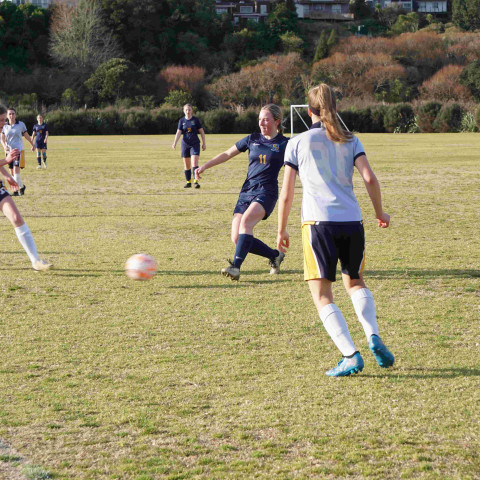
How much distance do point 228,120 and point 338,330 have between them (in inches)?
2241

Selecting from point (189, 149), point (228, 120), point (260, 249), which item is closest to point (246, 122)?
point (228, 120)

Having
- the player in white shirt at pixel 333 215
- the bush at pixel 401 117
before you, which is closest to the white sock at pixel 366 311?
the player in white shirt at pixel 333 215

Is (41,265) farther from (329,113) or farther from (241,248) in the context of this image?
(329,113)

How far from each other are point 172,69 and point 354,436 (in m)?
86.6

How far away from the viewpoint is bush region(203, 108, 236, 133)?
60562mm

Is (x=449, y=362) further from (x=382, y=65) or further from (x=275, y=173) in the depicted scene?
(x=382, y=65)

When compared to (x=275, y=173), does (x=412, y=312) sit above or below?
below

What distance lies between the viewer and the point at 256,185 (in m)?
8.39

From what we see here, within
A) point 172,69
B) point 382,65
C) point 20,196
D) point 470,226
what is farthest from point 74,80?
point 470,226

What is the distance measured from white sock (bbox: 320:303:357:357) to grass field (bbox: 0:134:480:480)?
0.21m

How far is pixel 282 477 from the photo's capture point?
351 centimetres

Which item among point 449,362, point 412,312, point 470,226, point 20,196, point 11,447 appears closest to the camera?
point 11,447

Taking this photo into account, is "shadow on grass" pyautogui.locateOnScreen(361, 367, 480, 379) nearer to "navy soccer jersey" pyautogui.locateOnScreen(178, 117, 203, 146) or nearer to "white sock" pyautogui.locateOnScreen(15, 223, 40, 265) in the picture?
"white sock" pyautogui.locateOnScreen(15, 223, 40, 265)

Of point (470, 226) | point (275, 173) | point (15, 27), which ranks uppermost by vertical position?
point (15, 27)
